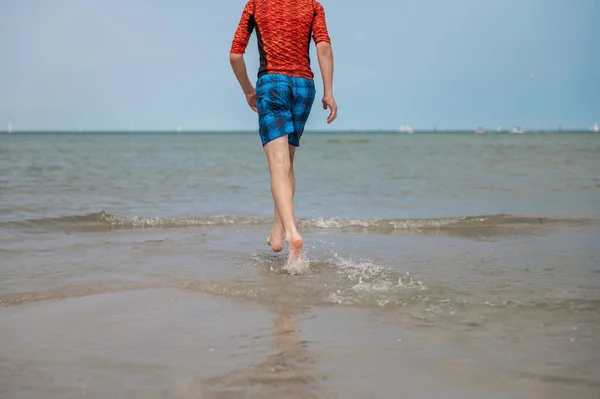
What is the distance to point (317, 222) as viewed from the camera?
7543mm

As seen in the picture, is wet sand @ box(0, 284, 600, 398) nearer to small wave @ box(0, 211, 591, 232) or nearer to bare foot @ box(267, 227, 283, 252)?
bare foot @ box(267, 227, 283, 252)

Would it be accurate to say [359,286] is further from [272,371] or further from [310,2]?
[310,2]

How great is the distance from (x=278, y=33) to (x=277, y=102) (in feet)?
1.58

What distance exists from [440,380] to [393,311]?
1.01m

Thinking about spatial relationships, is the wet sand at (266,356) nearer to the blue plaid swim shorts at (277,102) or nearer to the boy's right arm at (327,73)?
the blue plaid swim shorts at (277,102)

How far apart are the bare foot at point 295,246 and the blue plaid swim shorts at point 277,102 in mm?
726

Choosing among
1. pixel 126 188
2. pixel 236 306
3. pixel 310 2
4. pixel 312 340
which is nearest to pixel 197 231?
pixel 310 2

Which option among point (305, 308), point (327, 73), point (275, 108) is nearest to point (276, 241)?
point (275, 108)

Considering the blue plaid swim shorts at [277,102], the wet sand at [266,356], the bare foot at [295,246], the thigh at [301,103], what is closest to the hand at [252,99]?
the blue plaid swim shorts at [277,102]

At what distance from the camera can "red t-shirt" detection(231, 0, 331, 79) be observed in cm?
473

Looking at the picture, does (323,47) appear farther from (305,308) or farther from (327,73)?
(305,308)

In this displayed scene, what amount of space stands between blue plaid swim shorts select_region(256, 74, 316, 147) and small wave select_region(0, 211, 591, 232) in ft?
8.74

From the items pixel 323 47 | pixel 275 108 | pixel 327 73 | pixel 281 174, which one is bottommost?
pixel 281 174

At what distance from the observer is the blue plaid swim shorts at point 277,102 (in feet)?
15.5
